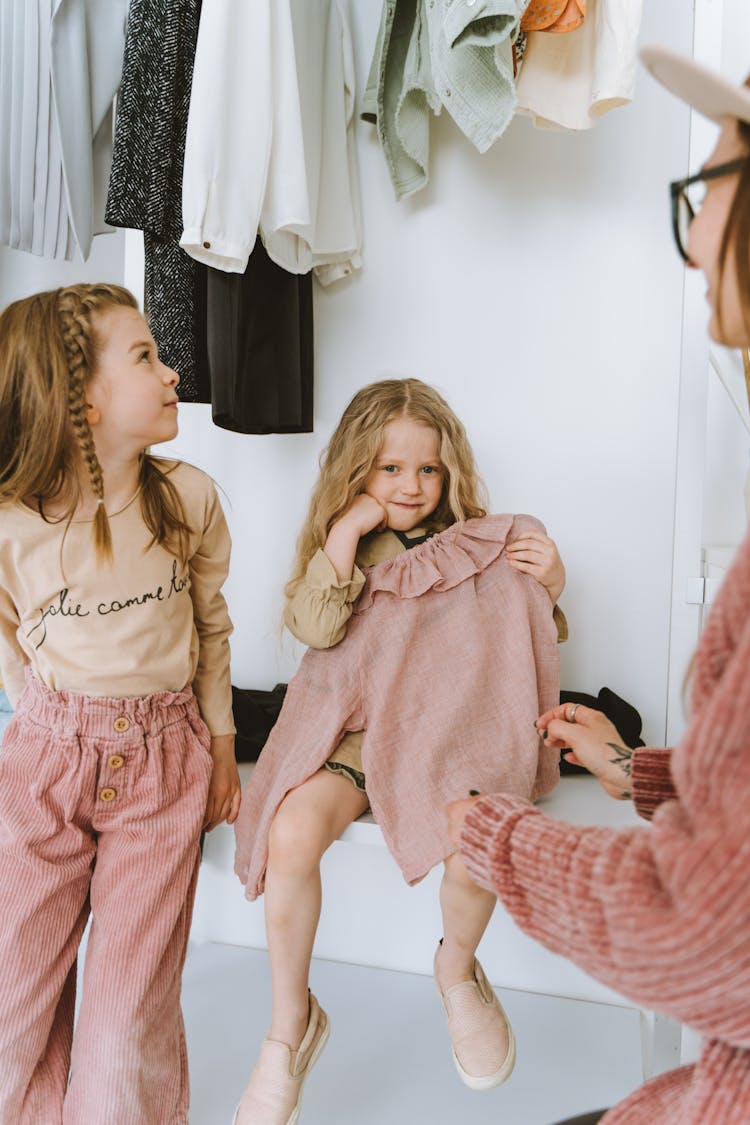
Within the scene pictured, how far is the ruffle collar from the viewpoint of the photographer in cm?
129

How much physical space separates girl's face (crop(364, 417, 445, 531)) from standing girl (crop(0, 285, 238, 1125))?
29 centimetres

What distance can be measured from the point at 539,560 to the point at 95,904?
68 cm

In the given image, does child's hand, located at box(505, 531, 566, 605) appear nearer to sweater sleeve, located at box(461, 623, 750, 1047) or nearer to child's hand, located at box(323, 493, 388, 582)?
child's hand, located at box(323, 493, 388, 582)

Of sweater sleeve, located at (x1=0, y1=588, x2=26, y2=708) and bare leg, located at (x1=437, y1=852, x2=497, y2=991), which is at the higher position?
sweater sleeve, located at (x1=0, y1=588, x2=26, y2=708)

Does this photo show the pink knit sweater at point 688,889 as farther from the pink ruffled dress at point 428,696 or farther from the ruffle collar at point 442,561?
the ruffle collar at point 442,561

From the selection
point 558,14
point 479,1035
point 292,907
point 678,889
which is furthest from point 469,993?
point 558,14

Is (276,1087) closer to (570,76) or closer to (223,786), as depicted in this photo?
(223,786)

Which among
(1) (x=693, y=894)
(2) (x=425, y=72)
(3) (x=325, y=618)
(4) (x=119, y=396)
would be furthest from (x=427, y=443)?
(1) (x=693, y=894)

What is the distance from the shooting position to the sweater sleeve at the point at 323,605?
1262mm

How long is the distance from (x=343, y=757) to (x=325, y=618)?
0.58ft

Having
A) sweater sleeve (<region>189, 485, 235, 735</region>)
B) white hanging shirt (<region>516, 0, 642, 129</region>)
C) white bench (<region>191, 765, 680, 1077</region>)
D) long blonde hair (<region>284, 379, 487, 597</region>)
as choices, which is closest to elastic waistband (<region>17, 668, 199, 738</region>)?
sweater sleeve (<region>189, 485, 235, 735</region>)

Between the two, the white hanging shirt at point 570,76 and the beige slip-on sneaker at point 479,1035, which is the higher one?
the white hanging shirt at point 570,76

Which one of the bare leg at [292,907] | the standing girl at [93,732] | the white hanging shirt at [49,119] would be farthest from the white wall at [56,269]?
the bare leg at [292,907]

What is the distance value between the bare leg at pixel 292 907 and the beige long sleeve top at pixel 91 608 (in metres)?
0.23
